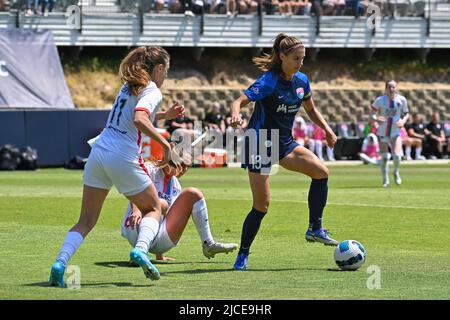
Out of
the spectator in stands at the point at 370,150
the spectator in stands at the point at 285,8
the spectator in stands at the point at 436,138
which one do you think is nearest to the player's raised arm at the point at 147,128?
the spectator in stands at the point at 370,150

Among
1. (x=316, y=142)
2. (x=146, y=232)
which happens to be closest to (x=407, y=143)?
(x=316, y=142)

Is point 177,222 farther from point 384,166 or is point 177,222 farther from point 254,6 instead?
point 254,6

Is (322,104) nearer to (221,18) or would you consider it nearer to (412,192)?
(221,18)

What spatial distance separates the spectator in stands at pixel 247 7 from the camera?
44.3m

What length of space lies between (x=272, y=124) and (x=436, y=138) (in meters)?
30.1

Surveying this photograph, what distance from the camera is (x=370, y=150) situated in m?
38.1

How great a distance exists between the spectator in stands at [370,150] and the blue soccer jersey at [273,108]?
1031 inches

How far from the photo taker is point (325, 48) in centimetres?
4709

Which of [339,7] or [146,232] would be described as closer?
[146,232]

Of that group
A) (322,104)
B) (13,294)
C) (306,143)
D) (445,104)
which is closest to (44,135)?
(306,143)

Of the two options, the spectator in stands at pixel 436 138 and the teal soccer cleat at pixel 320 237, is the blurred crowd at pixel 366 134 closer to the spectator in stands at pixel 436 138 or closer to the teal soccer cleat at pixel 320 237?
the spectator in stands at pixel 436 138

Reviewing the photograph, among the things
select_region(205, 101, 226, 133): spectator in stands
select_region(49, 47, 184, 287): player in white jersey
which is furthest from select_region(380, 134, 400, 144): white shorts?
select_region(49, 47, 184, 287): player in white jersey

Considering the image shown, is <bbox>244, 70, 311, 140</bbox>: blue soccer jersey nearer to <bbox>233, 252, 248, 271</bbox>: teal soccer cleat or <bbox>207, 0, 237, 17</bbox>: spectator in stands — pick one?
<bbox>233, 252, 248, 271</bbox>: teal soccer cleat
